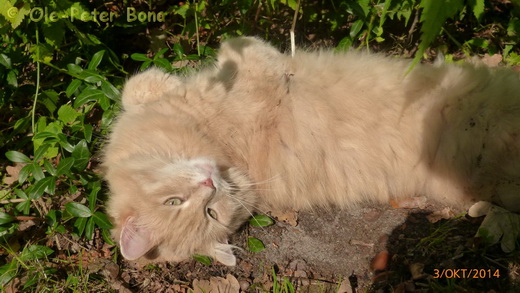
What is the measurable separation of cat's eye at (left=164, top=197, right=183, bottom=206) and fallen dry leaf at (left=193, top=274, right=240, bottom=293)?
578mm

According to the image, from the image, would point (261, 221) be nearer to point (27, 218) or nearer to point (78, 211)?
point (78, 211)

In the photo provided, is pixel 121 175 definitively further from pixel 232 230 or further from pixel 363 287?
pixel 363 287

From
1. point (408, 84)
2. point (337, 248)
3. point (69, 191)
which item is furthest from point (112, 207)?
point (408, 84)

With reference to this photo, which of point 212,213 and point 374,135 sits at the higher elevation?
point 374,135

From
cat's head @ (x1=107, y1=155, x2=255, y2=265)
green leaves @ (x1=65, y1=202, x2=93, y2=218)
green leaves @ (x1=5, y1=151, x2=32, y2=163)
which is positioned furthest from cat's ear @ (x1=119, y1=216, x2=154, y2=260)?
green leaves @ (x1=5, y1=151, x2=32, y2=163)

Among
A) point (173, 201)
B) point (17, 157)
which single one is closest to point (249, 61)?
point (173, 201)

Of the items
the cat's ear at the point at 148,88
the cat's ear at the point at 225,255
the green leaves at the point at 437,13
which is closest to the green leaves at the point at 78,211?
the cat's ear at the point at 148,88

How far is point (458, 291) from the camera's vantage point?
8.33ft

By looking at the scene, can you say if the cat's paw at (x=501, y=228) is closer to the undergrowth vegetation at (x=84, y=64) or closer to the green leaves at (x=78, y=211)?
the undergrowth vegetation at (x=84, y=64)

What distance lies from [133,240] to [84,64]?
167cm

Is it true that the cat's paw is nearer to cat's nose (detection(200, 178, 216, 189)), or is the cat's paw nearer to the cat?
the cat

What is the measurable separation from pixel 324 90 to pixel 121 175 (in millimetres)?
1520

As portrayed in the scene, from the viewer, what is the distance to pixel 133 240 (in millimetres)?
2787

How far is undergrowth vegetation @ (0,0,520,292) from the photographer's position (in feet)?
10.00
